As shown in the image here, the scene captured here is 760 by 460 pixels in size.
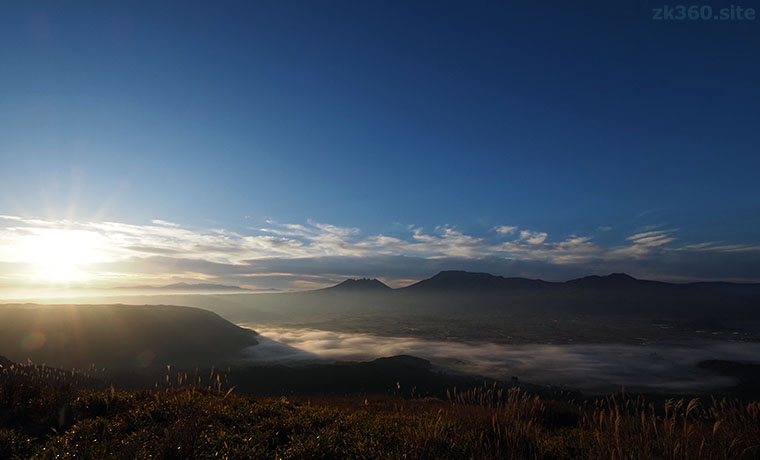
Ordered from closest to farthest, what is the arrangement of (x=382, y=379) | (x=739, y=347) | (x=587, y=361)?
1. (x=382, y=379)
2. (x=587, y=361)
3. (x=739, y=347)

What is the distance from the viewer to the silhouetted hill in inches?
3851

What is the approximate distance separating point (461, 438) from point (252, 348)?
152981mm

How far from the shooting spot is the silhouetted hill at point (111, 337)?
97.8 meters

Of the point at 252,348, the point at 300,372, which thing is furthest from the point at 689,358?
the point at 252,348

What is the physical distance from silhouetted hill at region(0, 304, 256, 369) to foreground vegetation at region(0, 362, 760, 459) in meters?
110

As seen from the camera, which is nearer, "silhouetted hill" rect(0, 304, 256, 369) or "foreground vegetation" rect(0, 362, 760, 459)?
"foreground vegetation" rect(0, 362, 760, 459)

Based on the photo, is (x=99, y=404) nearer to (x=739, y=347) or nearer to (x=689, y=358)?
(x=689, y=358)

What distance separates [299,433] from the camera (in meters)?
7.88

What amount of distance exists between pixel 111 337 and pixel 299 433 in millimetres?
134971

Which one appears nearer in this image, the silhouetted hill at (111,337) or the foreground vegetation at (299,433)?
the foreground vegetation at (299,433)

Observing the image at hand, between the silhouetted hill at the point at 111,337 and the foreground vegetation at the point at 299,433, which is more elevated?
the foreground vegetation at the point at 299,433

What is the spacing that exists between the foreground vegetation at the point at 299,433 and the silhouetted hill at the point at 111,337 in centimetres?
11038

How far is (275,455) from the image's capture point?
21.4ft

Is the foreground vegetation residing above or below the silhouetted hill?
above
